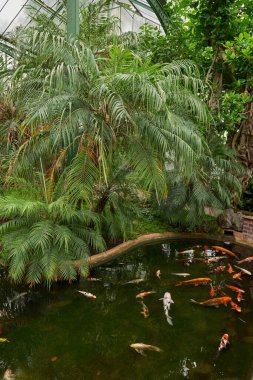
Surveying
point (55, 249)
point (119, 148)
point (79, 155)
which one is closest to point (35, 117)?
point (79, 155)

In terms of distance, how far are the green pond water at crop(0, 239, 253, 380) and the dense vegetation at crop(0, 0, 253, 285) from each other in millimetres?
394

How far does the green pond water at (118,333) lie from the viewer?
2.87 m

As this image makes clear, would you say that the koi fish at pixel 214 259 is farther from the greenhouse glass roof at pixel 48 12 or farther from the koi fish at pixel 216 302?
the greenhouse glass roof at pixel 48 12

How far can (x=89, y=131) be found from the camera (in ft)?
13.8

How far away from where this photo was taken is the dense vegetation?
4.12 metres

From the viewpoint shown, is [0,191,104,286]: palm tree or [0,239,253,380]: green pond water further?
[0,191,104,286]: palm tree

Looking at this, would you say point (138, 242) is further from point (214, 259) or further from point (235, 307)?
point (235, 307)

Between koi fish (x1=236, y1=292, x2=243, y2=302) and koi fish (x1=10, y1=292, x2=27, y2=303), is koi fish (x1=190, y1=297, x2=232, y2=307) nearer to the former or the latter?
koi fish (x1=236, y1=292, x2=243, y2=302)

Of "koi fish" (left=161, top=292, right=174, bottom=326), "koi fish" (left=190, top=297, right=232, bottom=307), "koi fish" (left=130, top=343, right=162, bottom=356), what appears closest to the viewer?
"koi fish" (left=130, top=343, right=162, bottom=356)

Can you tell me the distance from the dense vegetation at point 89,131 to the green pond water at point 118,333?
39 cm

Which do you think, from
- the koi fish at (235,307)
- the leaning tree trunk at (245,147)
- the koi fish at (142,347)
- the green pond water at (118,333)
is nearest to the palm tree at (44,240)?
the green pond water at (118,333)

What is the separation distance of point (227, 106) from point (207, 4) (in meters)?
1.75

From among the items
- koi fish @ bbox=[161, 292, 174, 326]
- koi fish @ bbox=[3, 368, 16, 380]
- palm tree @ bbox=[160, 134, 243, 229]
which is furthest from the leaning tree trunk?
koi fish @ bbox=[3, 368, 16, 380]

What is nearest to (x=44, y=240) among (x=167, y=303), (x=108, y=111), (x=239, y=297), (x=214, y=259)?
(x=167, y=303)
